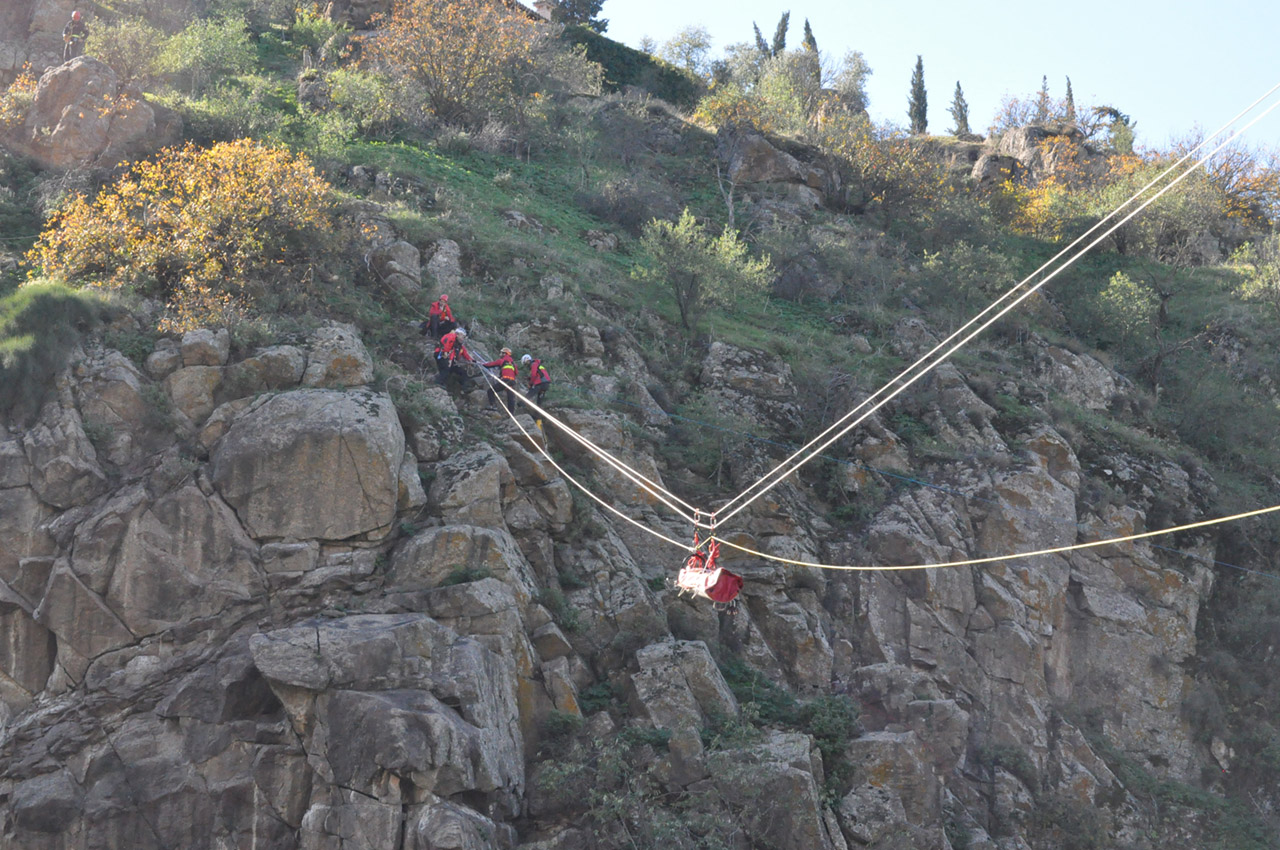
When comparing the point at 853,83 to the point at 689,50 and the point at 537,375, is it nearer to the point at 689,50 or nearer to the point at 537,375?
the point at 689,50

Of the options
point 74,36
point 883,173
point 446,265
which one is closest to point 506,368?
point 446,265

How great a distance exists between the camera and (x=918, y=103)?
201 ft

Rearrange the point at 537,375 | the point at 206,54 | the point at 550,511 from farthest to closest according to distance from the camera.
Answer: the point at 206,54
the point at 537,375
the point at 550,511

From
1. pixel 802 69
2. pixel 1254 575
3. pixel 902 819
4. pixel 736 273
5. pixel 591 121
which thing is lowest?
pixel 902 819

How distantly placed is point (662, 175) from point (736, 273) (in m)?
14.2

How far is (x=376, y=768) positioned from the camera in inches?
574

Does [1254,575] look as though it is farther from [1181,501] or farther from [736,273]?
[736,273]

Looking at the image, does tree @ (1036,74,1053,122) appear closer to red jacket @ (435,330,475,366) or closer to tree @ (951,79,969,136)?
tree @ (951,79,969,136)

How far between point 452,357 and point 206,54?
805 inches

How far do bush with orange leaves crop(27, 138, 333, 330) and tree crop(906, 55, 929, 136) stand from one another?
44213mm

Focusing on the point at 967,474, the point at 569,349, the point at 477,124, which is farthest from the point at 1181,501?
the point at 477,124

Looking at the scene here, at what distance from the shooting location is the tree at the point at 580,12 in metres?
56.1

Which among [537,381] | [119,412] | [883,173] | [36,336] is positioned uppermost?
[883,173]

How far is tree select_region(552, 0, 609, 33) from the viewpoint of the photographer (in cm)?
5612
